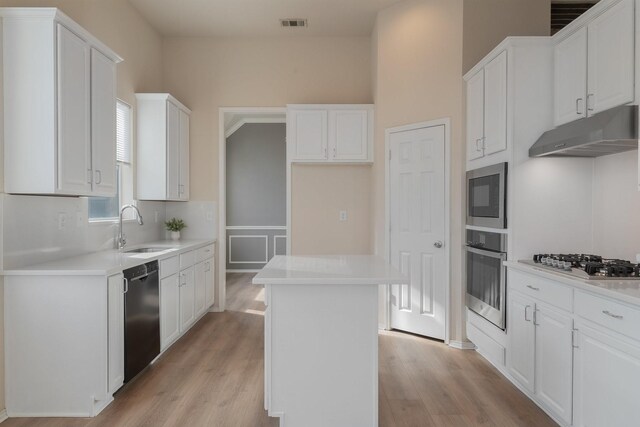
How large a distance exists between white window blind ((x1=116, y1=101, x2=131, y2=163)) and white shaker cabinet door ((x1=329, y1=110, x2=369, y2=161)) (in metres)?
2.05

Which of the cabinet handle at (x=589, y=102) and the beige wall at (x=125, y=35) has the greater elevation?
the beige wall at (x=125, y=35)

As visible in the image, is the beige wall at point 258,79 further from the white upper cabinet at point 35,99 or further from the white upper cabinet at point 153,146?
the white upper cabinet at point 35,99

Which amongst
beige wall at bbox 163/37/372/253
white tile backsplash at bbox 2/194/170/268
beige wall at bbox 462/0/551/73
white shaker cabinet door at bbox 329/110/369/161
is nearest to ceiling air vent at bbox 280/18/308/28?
beige wall at bbox 163/37/372/253

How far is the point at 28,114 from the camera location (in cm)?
244

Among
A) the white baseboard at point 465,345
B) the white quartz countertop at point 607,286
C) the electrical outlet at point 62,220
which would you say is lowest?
the white baseboard at point 465,345

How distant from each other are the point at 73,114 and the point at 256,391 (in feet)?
7.04

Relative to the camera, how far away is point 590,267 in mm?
A: 2209

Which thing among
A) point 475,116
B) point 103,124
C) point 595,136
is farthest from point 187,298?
point 595,136

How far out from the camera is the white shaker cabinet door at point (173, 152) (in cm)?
430

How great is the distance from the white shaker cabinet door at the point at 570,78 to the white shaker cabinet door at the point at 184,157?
3.64 m

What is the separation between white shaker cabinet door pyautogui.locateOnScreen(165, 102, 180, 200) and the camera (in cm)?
430

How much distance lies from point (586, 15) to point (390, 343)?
2912mm

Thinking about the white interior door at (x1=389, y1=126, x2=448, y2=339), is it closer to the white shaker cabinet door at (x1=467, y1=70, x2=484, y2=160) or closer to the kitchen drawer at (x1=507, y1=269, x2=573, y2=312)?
the white shaker cabinet door at (x1=467, y1=70, x2=484, y2=160)

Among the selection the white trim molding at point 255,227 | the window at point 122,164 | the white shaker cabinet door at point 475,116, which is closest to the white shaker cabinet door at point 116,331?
the window at point 122,164
